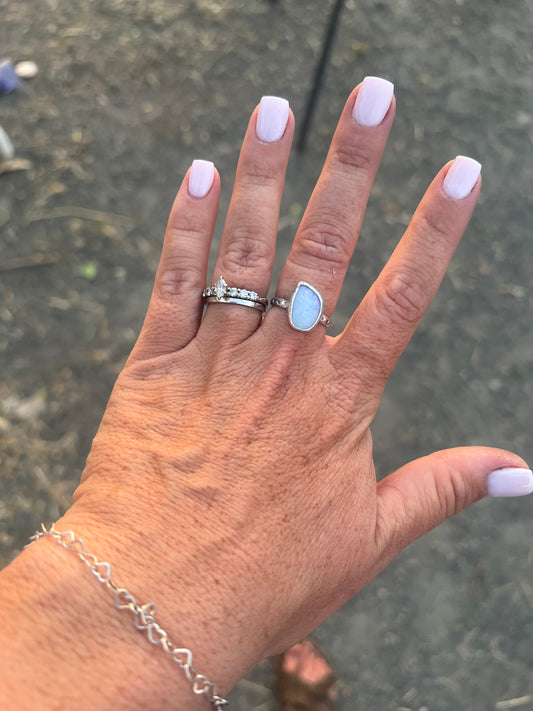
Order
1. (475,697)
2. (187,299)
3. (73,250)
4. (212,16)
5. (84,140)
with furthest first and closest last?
1. (212,16)
2. (84,140)
3. (73,250)
4. (475,697)
5. (187,299)

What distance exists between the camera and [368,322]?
5.36 feet

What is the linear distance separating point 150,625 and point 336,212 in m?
1.34

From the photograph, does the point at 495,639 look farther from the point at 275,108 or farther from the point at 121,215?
the point at 121,215

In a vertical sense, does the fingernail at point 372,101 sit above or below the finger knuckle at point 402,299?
above

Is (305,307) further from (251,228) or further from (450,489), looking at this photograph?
(450,489)

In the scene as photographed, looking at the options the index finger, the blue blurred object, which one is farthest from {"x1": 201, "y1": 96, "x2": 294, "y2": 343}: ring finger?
the blue blurred object

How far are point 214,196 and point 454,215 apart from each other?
0.81m

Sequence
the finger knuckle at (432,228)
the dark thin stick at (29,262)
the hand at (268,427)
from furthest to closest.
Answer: the dark thin stick at (29,262), the finger knuckle at (432,228), the hand at (268,427)

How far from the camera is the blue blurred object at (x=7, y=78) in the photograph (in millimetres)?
3176

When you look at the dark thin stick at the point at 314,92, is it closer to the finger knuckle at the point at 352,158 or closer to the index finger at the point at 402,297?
the finger knuckle at the point at 352,158

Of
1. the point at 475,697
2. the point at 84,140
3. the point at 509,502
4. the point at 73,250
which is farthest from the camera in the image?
the point at 84,140

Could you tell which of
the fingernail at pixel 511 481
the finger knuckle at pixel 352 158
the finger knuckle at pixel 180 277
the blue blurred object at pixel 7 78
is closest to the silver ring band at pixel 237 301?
the finger knuckle at pixel 180 277

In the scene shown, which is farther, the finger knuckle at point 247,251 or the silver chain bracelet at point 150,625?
the finger knuckle at point 247,251

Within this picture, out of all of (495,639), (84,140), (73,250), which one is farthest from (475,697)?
(84,140)
